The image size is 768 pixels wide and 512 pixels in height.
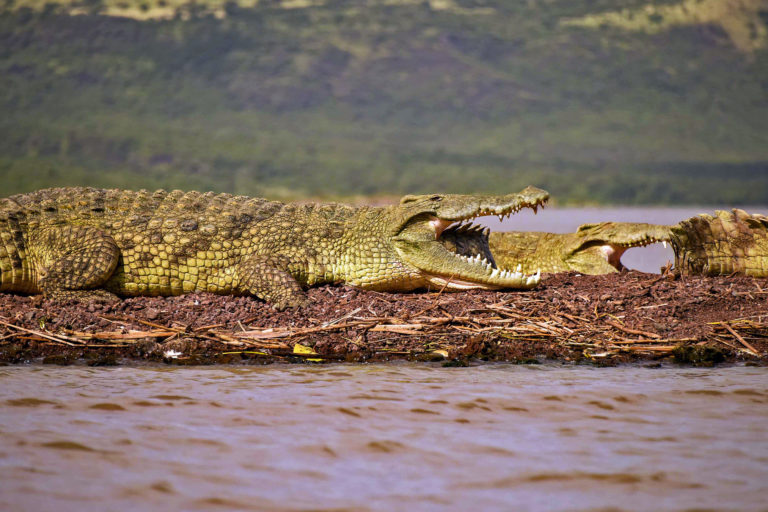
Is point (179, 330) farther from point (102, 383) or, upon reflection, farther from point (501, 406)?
point (501, 406)

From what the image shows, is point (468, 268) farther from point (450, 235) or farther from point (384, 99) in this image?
point (384, 99)

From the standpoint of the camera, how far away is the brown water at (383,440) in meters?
3.55

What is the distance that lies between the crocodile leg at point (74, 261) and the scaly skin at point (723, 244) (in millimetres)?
6153

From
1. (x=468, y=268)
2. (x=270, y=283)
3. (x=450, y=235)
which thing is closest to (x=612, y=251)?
(x=450, y=235)

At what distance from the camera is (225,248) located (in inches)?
344

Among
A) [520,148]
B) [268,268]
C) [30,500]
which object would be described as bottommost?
[30,500]

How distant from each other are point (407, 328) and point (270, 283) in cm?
163

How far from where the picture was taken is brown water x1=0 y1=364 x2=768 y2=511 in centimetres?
355

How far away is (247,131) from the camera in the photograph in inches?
6156

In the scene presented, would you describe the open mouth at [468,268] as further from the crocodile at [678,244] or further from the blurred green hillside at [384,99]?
the blurred green hillside at [384,99]

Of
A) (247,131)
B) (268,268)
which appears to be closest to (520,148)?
(247,131)

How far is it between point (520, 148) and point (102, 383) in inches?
6260

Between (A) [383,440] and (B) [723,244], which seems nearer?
(A) [383,440]

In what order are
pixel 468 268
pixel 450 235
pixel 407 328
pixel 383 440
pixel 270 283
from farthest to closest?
pixel 450 235 < pixel 468 268 < pixel 270 283 < pixel 407 328 < pixel 383 440
